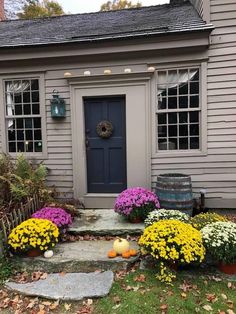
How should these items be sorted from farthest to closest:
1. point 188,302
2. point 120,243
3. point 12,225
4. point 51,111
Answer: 1. point 51,111
2. point 12,225
3. point 120,243
4. point 188,302

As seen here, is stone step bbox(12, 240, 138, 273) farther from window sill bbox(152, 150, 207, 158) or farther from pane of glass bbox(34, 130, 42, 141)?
pane of glass bbox(34, 130, 42, 141)

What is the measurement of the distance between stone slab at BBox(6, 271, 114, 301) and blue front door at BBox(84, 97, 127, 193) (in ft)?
7.93

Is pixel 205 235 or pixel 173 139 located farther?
pixel 173 139

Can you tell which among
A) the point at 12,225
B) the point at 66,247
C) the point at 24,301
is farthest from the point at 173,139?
the point at 24,301

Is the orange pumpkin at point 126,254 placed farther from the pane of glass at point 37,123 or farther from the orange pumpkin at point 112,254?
the pane of glass at point 37,123

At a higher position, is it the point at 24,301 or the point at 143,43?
the point at 143,43

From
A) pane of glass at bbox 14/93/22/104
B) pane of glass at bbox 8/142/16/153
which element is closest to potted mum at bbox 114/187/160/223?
pane of glass at bbox 8/142/16/153

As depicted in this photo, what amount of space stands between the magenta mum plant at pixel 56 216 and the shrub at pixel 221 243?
76.2 inches

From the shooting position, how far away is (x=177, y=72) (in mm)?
5316

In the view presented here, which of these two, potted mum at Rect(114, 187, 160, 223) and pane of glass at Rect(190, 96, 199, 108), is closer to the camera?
potted mum at Rect(114, 187, 160, 223)

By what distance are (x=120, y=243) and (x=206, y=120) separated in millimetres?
2710

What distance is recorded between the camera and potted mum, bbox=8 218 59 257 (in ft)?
11.9

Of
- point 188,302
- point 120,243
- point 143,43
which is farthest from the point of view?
point 143,43

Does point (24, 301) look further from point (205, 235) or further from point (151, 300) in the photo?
point (205, 235)
